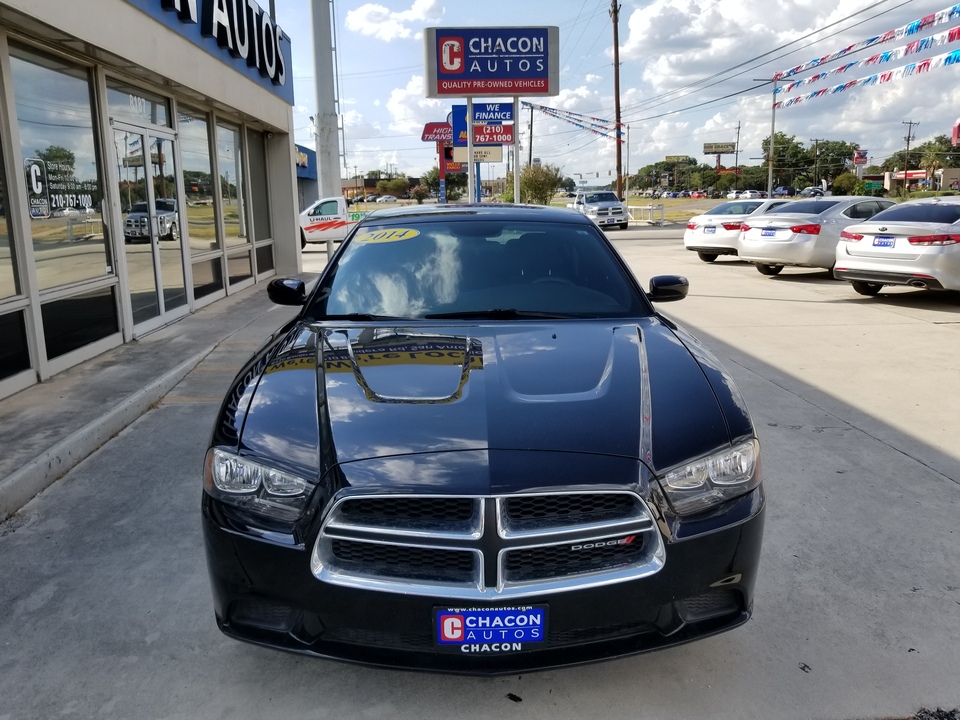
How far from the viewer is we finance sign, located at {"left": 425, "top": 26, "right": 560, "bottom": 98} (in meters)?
17.2

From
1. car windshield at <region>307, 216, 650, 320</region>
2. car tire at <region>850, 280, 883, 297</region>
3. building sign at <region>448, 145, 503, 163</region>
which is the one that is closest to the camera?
car windshield at <region>307, 216, 650, 320</region>

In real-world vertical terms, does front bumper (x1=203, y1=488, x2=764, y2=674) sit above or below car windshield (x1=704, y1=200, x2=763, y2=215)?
below

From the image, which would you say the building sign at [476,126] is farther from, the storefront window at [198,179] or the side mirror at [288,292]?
the side mirror at [288,292]

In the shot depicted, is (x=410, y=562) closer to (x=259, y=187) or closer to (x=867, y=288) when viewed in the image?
(x=867, y=288)

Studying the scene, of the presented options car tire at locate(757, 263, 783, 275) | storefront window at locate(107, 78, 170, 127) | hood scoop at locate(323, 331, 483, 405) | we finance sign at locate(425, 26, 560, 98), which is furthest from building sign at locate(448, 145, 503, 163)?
hood scoop at locate(323, 331, 483, 405)

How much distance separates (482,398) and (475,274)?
1.36 m

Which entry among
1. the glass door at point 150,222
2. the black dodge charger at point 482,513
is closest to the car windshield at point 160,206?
the glass door at point 150,222

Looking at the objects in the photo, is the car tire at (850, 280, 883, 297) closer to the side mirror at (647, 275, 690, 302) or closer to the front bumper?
the side mirror at (647, 275, 690, 302)

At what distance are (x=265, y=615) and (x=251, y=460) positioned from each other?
0.49 m

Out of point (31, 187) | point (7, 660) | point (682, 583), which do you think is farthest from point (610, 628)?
point (31, 187)

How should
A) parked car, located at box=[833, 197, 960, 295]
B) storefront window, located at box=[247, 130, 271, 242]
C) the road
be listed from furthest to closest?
1. storefront window, located at box=[247, 130, 271, 242]
2. parked car, located at box=[833, 197, 960, 295]
3. the road

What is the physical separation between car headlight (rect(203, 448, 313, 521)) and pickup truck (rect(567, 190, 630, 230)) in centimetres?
3088

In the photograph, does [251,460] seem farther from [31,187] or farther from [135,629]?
[31,187]

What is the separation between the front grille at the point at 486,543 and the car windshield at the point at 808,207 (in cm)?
1363
